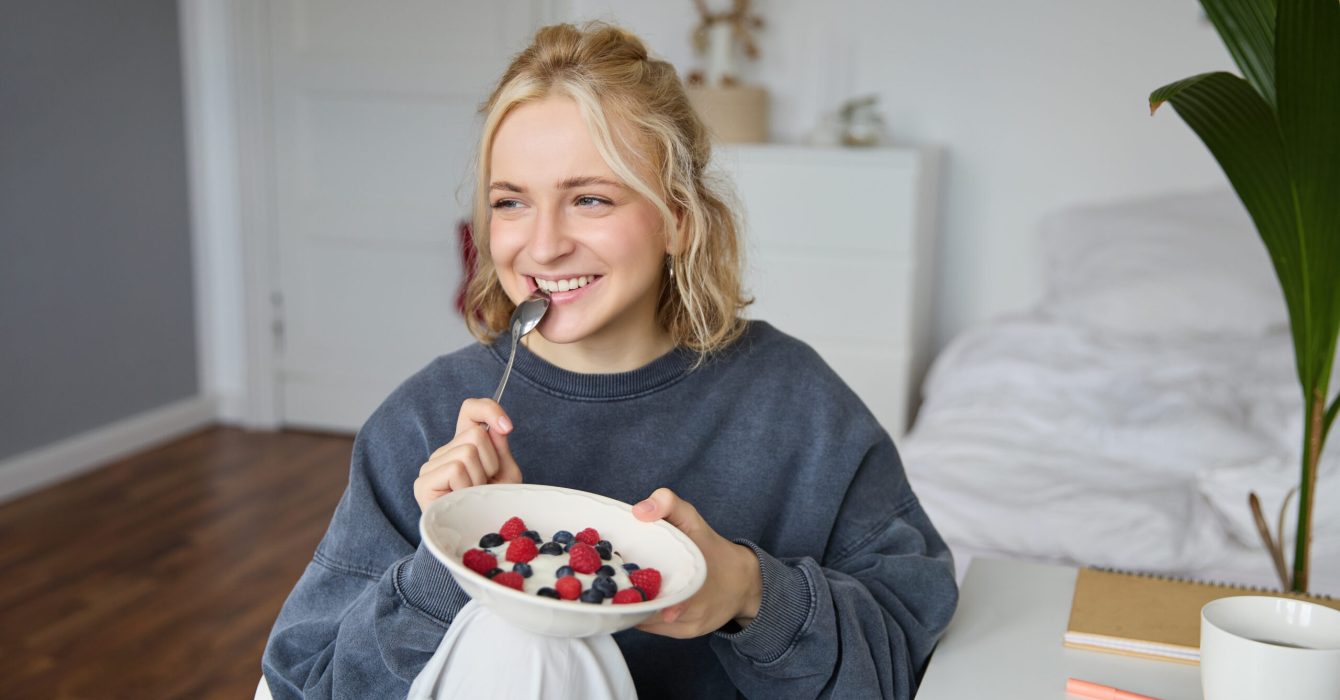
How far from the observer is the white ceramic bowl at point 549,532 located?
2.31 ft

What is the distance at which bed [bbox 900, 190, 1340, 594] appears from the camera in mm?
1732

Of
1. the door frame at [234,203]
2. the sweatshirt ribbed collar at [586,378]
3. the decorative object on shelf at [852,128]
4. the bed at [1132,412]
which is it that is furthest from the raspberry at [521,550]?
the door frame at [234,203]

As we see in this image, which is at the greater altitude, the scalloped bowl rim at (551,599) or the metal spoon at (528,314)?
the metal spoon at (528,314)

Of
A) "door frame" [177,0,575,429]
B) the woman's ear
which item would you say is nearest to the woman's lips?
the woman's ear

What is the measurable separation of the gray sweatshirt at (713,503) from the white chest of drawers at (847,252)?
192cm

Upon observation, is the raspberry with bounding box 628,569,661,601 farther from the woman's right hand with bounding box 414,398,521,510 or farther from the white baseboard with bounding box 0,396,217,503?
the white baseboard with bounding box 0,396,217,503

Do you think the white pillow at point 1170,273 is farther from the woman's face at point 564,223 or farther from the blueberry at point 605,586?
the blueberry at point 605,586

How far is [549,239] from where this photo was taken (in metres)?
1.05

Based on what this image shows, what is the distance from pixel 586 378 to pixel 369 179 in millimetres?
2922

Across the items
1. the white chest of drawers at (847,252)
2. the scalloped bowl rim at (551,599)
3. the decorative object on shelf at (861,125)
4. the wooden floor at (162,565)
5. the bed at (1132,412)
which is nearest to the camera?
the scalloped bowl rim at (551,599)

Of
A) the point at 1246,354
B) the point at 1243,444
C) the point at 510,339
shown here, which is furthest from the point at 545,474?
the point at 1246,354

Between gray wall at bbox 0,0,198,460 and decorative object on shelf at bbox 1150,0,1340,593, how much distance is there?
3.07 meters

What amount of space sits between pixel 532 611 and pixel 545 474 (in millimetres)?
443

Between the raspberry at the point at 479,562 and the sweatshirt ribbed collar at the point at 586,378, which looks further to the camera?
the sweatshirt ribbed collar at the point at 586,378
